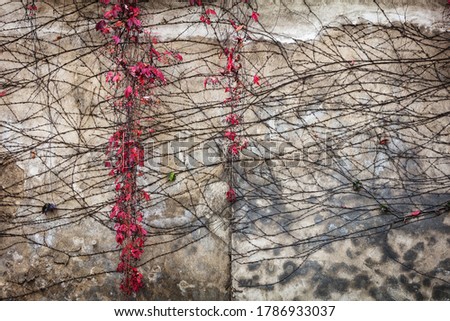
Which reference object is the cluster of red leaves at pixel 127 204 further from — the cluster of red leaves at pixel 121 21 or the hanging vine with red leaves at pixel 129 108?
the cluster of red leaves at pixel 121 21

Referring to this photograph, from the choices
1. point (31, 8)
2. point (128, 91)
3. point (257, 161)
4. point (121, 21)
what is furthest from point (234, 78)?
point (31, 8)

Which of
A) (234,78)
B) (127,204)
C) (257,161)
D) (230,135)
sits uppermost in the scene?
(234,78)

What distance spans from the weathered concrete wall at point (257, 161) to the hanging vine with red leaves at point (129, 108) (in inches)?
3.4

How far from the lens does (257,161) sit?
3.32 meters

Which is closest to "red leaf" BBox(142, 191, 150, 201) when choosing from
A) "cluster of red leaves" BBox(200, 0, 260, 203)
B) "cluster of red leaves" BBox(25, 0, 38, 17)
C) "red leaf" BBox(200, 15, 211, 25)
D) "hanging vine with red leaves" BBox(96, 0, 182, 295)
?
"hanging vine with red leaves" BBox(96, 0, 182, 295)

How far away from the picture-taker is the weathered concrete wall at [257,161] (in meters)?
3.20

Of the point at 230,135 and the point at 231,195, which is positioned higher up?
the point at 230,135

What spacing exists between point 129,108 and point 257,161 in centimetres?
101

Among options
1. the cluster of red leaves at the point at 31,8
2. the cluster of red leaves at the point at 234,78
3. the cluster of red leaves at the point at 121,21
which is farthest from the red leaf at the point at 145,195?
the cluster of red leaves at the point at 31,8

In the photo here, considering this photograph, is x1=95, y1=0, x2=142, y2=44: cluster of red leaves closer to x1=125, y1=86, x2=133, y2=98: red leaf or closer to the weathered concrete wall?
the weathered concrete wall

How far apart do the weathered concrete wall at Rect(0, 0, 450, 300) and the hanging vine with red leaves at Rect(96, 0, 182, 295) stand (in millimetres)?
85

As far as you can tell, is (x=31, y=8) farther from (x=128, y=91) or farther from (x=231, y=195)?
(x=231, y=195)

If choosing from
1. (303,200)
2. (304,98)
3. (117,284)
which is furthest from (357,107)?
(117,284)

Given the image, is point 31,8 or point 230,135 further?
point 31,8
